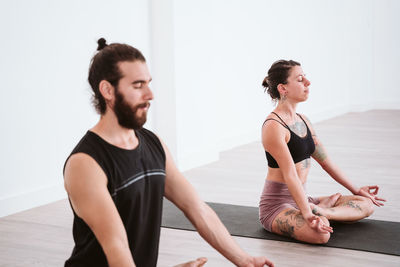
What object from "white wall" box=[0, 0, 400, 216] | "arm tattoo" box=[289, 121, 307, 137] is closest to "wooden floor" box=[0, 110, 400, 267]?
"white wall" box=[0, 0, 400, 216]

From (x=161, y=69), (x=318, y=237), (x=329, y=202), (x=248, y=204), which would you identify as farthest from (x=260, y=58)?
(x=318, y=237)

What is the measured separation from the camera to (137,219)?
6.05 feet

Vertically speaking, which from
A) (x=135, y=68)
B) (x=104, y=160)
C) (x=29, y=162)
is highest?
(x=135, y=68)

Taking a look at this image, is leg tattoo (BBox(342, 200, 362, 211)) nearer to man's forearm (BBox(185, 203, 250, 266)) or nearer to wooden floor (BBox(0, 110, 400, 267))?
wooden floor (BBox(0, 110, 400, 267))

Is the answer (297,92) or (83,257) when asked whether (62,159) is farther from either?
(83,257)

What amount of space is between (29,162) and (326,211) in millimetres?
1950

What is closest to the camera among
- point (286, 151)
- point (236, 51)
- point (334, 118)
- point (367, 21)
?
point (286, 151)

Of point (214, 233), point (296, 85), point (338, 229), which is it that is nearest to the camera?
point (214, 233)

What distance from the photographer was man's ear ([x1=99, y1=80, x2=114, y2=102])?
1.78m

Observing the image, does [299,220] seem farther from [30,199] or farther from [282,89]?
[30,199]

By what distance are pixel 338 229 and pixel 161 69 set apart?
2.32m

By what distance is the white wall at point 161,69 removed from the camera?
12.6 ft

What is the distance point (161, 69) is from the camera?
505 cm

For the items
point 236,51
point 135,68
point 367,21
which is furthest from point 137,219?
point 367,21
